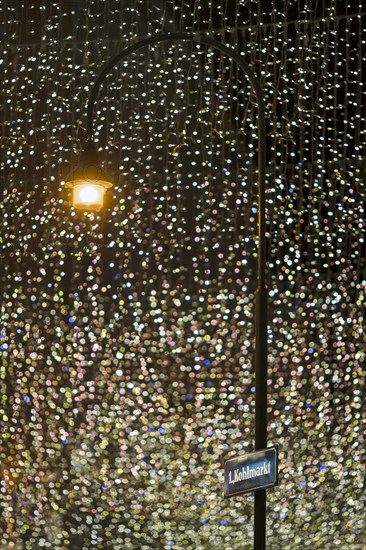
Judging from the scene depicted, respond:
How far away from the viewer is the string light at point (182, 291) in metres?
9.88

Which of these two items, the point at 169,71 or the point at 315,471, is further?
the point at 169,71

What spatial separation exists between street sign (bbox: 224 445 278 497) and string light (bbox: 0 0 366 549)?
3.11 metres

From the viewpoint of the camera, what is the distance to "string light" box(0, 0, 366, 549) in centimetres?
988

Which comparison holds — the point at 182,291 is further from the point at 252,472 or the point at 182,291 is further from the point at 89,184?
the point at 252,472

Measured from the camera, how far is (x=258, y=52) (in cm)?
1050

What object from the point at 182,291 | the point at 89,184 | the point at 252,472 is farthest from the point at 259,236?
the point at 182,291

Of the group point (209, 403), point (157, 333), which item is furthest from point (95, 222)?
point (209, 403)

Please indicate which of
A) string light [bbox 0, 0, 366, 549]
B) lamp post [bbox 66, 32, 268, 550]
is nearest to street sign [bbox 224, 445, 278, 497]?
lamp post [bbox 66, 32, 268, 550]

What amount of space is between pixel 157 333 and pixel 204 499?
142 centimetres

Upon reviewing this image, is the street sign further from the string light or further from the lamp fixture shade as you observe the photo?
the string light

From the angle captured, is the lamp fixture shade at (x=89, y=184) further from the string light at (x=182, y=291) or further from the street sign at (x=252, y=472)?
the string light at (x=182, y=291)

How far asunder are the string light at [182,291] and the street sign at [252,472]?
3.11 metres

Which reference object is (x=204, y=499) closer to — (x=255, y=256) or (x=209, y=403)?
(x=209, y=403)

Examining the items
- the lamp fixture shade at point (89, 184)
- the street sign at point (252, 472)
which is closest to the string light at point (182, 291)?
the lamp fixture shade at point (89, 184)
